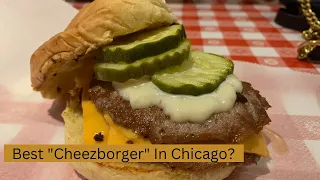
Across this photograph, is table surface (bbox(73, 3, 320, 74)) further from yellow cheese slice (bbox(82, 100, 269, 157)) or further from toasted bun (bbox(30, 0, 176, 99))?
toasted bun (bbox(30, 0, 176, 99))

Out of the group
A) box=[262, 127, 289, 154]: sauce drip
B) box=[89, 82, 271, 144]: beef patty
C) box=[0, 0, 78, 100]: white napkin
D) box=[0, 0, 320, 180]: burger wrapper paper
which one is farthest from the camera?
box=[0, 0, 78, 100]: white napkin

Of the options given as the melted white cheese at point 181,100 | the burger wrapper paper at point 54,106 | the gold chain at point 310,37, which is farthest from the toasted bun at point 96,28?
the gold chain at point 310,37

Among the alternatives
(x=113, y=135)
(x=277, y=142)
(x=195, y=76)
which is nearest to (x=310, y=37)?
(x=277, y=142)

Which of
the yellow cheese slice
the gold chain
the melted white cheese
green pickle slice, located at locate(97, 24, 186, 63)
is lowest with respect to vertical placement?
the gold chain

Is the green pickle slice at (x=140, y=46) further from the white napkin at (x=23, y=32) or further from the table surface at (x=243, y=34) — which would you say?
the table surface at (x=243, y=34)

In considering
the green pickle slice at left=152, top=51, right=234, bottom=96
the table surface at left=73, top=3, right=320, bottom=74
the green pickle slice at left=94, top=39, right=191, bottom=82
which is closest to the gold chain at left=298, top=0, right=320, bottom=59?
the table surface at left=73, top=3, right=320, bottom=74

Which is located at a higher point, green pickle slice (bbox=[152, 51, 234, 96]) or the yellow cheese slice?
green pickle slice (bbox=[152, 51, 234, 96])

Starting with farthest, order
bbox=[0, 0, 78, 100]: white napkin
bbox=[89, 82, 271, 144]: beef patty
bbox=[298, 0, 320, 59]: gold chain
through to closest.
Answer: bbox=[298, 0, 320, 59]: gold chain → bbox=[0, 0, 78, 100]: white napkin → bbox=[89, 82, 271, 144]: beef patty
